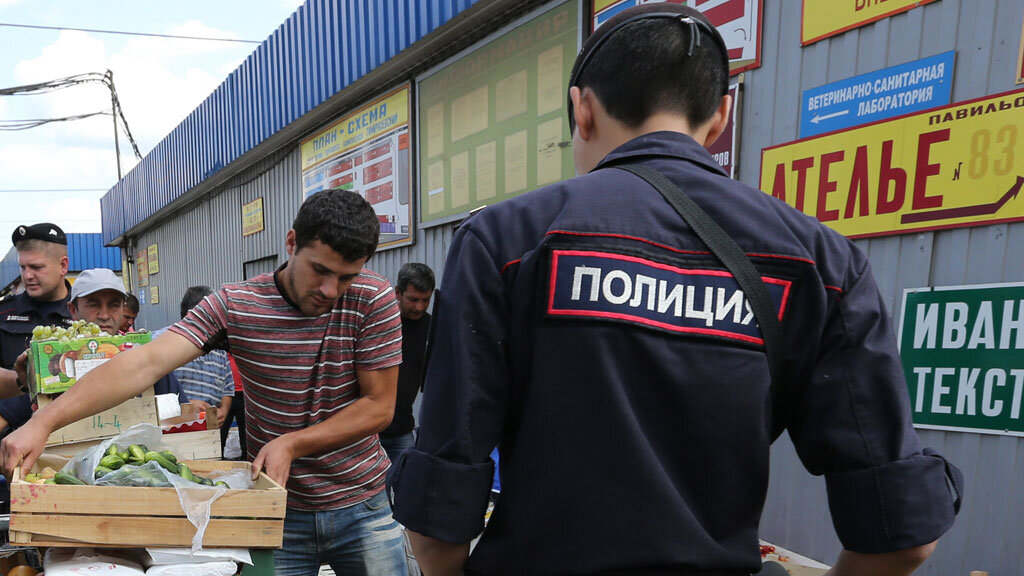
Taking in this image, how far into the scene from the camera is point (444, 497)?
0.90 m

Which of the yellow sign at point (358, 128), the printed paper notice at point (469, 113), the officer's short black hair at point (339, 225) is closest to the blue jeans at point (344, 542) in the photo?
the officer's short black hair at point (339, 225)

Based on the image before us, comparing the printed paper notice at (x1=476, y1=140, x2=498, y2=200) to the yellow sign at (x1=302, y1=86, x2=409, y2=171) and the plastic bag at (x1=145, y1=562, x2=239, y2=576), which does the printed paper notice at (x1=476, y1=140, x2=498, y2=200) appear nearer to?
the yellow sign at (x1=302, y1=86, x2=409, y2=171)

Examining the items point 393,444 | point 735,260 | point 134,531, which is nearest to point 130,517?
point 134,531

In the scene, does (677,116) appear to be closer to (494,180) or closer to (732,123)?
(732,123)

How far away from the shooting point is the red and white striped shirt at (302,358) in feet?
6.93

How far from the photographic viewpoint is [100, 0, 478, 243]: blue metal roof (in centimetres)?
600

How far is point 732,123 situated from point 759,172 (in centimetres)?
33

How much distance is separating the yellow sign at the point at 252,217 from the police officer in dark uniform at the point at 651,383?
31.1ft

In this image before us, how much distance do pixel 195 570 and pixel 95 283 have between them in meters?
2.73

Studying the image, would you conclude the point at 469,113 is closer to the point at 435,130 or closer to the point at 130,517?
the point at 435,130

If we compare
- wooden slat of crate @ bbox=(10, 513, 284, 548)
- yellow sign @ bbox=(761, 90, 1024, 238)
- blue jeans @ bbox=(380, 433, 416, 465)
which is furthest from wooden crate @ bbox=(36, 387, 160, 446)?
yellow sign @ bbox=(761, 90, 1024, 238)

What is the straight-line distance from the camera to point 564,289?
0.87 m

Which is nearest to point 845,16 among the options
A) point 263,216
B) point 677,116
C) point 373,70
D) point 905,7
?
point 905,7

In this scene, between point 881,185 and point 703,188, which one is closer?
point 703,188
